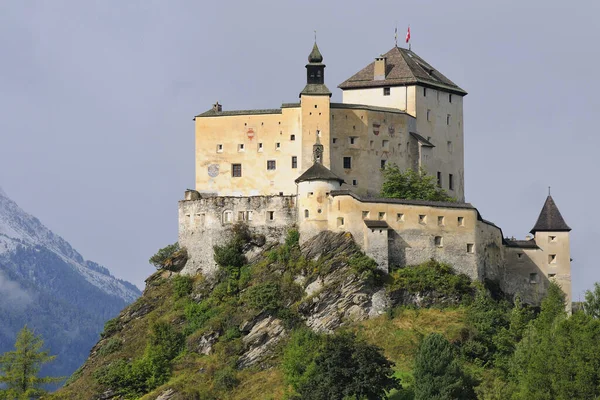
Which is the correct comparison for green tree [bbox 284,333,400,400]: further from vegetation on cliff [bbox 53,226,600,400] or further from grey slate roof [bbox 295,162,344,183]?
grey slate roof [bbox 295,162,344,183]

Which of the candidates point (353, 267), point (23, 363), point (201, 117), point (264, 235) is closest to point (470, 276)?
point (353, 267)

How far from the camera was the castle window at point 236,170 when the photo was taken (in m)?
97.4

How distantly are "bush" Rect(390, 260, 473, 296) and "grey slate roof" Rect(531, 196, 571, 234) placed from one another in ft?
30.7

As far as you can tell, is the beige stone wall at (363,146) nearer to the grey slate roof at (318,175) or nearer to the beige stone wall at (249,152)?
the beige stone wall at (249,152)

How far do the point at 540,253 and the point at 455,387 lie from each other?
21.7 metres

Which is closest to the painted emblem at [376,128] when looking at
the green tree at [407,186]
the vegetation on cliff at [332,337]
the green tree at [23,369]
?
the green tree at [407,186]

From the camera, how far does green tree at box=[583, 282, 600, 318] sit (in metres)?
90.7

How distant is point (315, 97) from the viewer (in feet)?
314

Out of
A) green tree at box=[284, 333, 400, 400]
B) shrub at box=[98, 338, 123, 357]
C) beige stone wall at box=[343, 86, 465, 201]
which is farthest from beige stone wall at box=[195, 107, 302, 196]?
green tree at box=[284, 333, 400, 400]

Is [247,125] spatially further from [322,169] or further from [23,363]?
[23,363]

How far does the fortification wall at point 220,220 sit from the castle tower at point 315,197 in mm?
1688

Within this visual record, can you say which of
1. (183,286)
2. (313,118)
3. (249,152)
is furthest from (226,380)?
(313,118)

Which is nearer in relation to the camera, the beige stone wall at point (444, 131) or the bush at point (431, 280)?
the bush at point (431, 280)

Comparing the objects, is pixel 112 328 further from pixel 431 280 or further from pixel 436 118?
pixel 436 118
